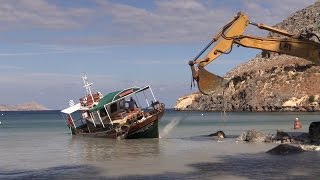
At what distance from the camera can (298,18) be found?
609ft

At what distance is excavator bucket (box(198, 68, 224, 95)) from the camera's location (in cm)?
2559

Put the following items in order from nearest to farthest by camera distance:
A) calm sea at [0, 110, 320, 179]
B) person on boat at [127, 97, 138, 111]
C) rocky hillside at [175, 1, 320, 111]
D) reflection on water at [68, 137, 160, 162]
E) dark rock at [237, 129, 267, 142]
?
1. calm sea at [0, 110, 320, 179]
2. reflection on water at [68, 137, 160, 162]
3. dark rock at [237, 129, 267, 142]
4. person on boat at [127, 97, 138, 111]
5. rocky hillside at [175, 1, 320, 111]

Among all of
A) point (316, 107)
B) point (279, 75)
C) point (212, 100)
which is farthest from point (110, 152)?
point (212, 100)

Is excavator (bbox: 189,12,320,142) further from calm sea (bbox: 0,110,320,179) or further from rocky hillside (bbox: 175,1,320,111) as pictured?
rocky hillside (bbox: 175,1,320,111)

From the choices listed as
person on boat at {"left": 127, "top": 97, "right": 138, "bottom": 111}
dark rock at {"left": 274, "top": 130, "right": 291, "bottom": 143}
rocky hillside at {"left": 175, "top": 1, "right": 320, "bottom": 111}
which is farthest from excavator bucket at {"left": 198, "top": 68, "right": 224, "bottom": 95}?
rocky hillside at {"left": 175, "top": 1, "right": 320, "bottom": 111}

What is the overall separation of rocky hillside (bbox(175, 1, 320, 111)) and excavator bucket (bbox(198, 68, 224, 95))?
335 ft

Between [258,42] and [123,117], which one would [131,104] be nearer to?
[123,117]

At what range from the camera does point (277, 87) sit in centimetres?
13938

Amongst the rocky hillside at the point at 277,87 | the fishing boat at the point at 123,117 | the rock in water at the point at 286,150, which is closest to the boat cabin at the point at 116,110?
the fishing boat at the point at 123,117

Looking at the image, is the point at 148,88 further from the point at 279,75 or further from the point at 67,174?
the point at 279,75

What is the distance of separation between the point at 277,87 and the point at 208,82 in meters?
118

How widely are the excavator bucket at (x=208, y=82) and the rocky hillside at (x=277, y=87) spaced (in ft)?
335

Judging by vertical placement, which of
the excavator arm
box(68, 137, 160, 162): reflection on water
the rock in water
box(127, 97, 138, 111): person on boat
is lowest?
box(68, 137, 160, 162): reflection on water

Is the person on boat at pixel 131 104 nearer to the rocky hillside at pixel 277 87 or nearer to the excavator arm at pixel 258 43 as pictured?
the excavator arm at pixel 258 43
